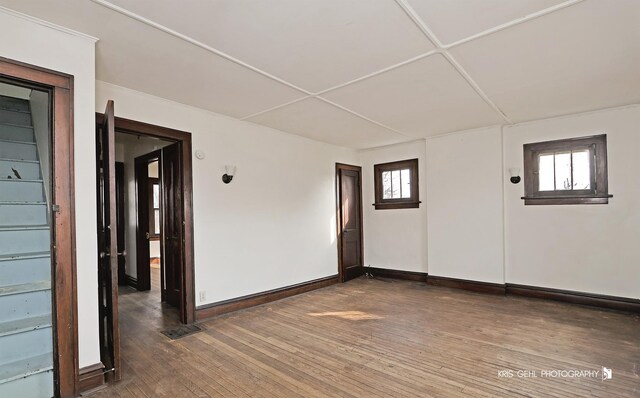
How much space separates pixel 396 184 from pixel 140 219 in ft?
15.4

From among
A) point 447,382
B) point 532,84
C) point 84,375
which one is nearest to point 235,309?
point 84,375

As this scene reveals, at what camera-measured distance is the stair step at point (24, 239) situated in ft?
8.70

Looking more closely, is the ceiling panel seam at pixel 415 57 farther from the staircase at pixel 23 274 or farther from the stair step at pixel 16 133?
the stair step at pixel 16 133

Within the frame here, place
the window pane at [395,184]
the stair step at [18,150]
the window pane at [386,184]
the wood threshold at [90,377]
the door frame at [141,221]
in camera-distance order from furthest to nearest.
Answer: the window pane at [386,184] → the window pane at [395,184] → the door frame at [141,221] → the stair step at [18,150] → the wood threshold at [90,377]

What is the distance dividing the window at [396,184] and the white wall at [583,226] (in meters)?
1.53

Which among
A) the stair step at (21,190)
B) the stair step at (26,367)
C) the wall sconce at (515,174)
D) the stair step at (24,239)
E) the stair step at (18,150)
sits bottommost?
the stair step at (26,367)

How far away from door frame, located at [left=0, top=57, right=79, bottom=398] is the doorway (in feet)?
0.80

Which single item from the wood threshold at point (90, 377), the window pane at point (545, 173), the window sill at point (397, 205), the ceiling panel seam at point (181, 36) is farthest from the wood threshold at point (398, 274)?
the wood threshold at point (90, 377)

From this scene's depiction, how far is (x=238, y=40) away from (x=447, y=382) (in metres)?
3.03

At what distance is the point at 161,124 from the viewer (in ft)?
11.6

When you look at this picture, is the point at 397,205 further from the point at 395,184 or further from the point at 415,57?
the point at 415,57

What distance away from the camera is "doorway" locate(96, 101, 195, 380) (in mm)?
2469

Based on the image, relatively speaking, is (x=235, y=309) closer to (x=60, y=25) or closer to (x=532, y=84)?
(x=60, y=25)

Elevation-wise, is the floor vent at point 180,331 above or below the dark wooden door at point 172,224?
below
